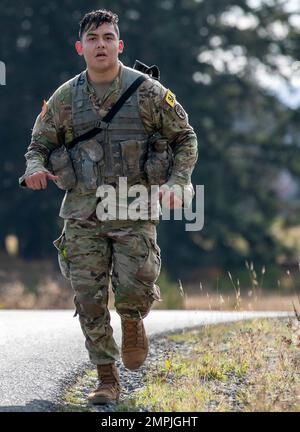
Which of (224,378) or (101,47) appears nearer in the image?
(101,47)

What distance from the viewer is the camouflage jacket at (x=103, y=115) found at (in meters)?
6.15

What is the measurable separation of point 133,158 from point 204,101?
22.0 m

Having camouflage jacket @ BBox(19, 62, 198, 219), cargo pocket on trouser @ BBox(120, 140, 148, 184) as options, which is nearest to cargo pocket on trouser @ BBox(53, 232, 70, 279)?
camouflage jacket @ BBox(19, 62, 198, 219)

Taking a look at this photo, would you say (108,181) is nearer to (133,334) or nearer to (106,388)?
(133,334)

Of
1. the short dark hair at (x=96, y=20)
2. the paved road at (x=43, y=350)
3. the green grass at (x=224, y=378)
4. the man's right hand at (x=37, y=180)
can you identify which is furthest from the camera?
the paved road at (x=43, y=350)

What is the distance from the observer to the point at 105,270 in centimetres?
614

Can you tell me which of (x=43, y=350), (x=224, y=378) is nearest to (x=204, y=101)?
(x=43, y=350)

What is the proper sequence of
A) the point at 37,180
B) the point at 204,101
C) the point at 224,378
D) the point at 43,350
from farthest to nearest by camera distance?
1. the point at 204,101
2. the point at 43,350
3. the point at 224,378
4. the point at 37,180

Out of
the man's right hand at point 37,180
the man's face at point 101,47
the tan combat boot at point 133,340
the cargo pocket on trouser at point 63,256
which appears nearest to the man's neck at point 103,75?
the man's face at point 101,47

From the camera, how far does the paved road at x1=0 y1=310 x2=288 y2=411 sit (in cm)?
630

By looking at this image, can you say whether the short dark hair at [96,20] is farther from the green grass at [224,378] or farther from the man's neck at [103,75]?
the green grass at [224,378]

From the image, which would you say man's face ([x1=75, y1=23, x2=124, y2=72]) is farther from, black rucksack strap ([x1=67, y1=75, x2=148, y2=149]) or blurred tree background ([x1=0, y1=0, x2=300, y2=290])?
blurred tree background ([x1=0, y1=0, x2=300, y2=290])

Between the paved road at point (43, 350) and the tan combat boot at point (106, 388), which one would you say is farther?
the paved road at point (43, 350)

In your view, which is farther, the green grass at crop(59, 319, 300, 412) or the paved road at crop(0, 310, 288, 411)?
the paved road at crop(0, 310, 288, 411)
